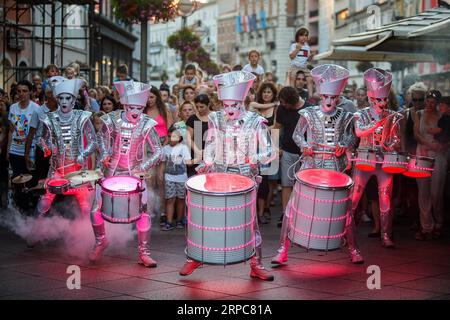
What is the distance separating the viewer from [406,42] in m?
13.7

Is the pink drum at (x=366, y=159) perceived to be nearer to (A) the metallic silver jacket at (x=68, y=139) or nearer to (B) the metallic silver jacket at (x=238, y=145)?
(B) the metallic silver jacket at (x=238, y=145)

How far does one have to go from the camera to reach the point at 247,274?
873 centimetres

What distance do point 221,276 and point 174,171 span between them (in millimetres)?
3852

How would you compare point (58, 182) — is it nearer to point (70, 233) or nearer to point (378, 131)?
point (70, 233)

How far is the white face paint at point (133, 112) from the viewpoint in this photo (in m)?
9.25

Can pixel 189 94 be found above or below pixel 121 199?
above

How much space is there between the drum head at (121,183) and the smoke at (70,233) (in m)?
1.38

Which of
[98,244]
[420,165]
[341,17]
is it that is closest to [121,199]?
[98,244]

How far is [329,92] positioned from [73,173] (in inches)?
113

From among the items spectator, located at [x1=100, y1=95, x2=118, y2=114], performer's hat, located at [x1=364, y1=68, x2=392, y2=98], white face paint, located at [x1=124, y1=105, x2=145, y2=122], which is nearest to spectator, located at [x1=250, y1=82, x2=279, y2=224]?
spectator, located at [x1=100, y1=95, x2=118, y2=114]

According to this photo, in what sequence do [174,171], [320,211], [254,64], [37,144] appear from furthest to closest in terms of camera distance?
[254,64]
[174,171]
[37,144]
[320,211]
